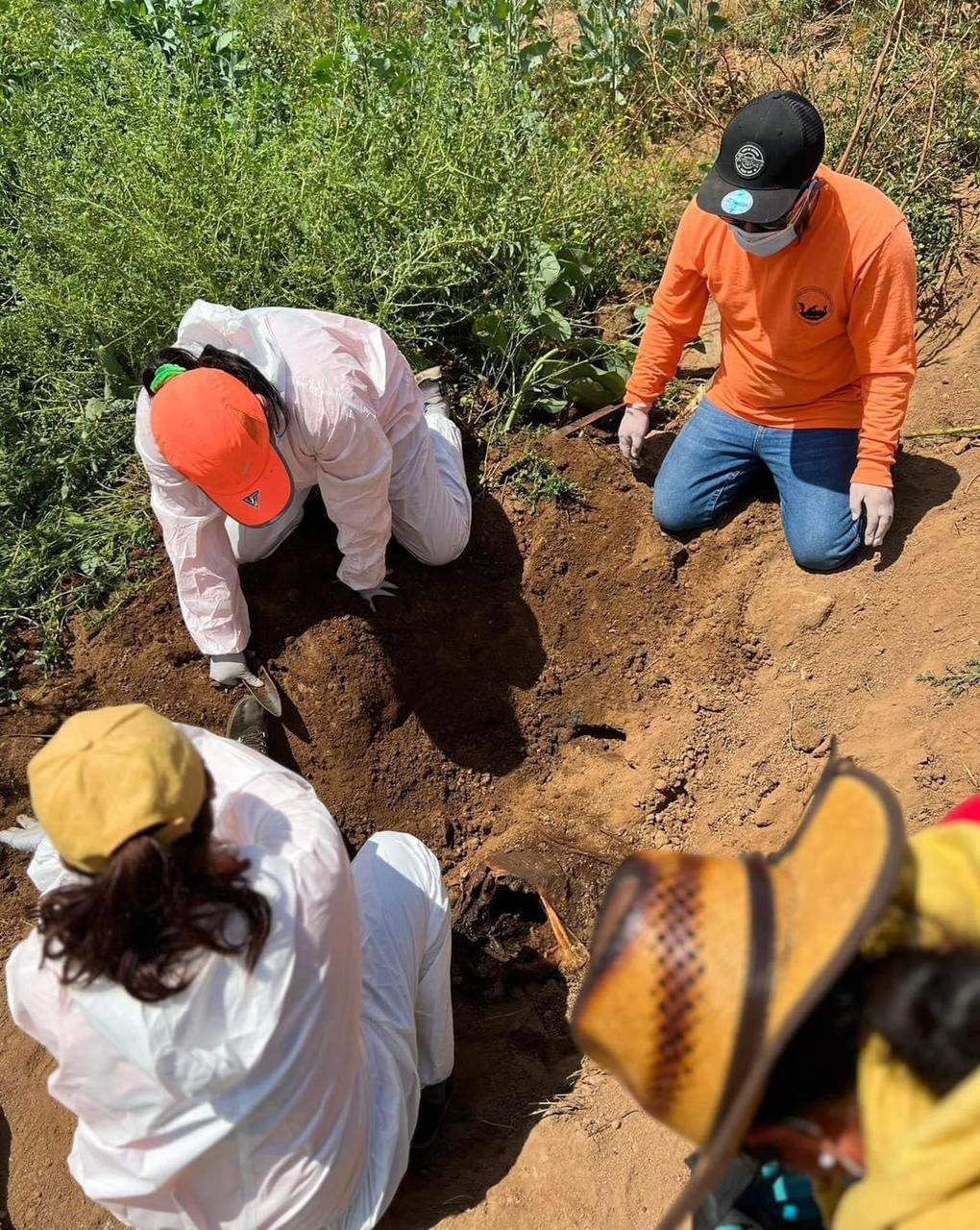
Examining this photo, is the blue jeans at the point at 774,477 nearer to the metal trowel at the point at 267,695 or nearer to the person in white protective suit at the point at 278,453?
the person in white protective suit at the point at 278,453

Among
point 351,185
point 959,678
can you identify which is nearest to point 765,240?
point 959,678

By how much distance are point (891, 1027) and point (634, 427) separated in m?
2.38

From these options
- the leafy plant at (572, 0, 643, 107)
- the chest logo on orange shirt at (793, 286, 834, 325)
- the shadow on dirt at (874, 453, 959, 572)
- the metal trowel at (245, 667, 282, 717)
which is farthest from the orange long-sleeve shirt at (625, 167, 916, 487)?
the leafy plant at (572, 0, 643, 107)

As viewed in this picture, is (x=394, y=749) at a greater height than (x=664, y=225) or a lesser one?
lesser

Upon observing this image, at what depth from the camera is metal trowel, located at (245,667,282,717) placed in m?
2.96

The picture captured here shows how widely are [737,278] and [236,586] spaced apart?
1674mm

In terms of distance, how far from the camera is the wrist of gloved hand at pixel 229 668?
2.92m

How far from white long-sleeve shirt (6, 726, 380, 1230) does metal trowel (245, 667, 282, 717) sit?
44.4 inches

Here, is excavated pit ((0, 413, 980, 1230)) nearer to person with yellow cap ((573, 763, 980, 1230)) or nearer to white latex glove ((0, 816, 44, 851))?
white latex glove ((0, 816, 44, 851))

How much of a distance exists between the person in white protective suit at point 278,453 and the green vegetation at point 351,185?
1.45 ft

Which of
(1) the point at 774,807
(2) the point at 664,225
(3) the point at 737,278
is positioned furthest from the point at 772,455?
(2) the point at 664,225

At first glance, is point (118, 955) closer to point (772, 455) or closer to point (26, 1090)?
point (26, 1090)

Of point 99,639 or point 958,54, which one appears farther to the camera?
point 958,54

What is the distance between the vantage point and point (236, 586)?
282cm
